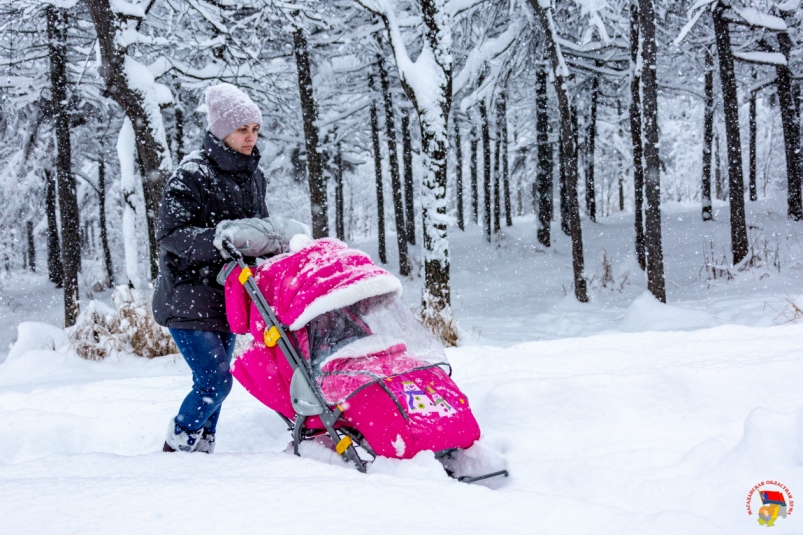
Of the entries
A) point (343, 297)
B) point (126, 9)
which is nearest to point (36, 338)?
point (126, 9)

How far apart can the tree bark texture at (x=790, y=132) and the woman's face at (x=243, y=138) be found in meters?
16.9

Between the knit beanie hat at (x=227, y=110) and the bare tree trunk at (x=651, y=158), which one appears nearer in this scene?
the knit beanie hat at (x=227, y=110)

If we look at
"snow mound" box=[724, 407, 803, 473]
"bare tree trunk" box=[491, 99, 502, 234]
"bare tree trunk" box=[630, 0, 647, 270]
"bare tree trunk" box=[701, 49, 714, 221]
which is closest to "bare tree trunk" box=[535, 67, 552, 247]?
"bare tree trunk" box=[491, 99, 502, 234]

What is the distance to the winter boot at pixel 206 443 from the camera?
316 centimetres

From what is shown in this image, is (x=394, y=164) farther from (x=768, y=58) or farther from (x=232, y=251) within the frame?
(x=232, y=251)

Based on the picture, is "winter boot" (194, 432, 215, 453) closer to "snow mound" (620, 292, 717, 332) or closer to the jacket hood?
A: the jacket hood

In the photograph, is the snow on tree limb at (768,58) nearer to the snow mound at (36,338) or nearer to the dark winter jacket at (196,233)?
the dark winter jacket at (196,233)

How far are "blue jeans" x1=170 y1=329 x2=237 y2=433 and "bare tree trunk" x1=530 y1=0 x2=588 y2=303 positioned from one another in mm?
8909

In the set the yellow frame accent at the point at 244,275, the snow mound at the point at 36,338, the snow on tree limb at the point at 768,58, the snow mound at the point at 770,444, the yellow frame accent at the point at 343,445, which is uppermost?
the snow on tree limb at the point at 768,58

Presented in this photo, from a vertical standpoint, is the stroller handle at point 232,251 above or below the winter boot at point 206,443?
above

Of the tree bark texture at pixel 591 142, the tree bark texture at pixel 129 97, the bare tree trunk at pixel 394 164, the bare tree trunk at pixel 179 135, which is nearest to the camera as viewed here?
the tree bark texture at pixel 129 97

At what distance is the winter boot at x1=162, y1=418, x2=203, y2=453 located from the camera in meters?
3.08
